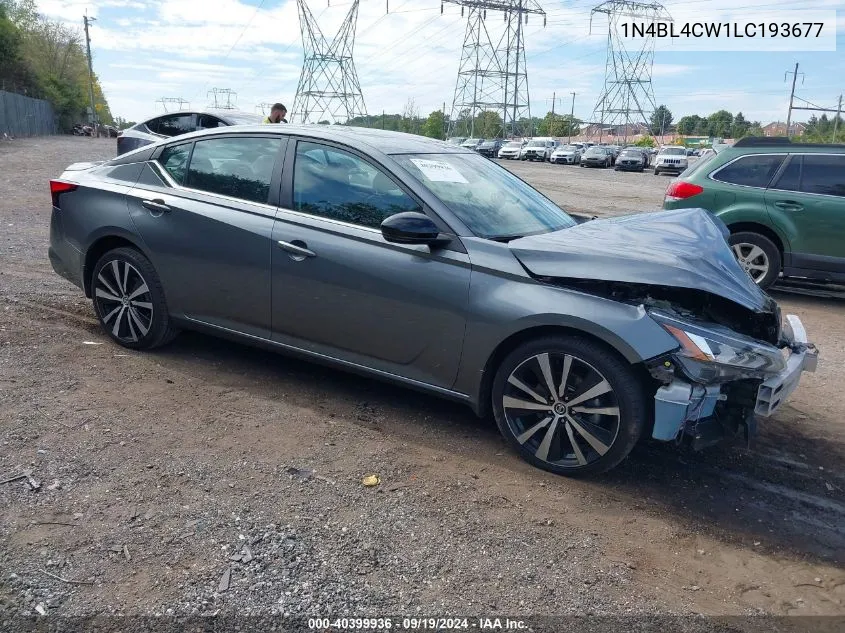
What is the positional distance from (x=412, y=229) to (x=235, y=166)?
1.57 meters

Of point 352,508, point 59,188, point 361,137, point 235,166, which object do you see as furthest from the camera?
point 59,188

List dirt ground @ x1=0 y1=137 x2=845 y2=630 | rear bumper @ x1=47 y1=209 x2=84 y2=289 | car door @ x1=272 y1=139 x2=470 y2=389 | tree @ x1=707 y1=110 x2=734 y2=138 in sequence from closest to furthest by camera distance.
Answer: dirt ground @ x1=0 y1=137 x2=845 y2=630 → car door @ x1=272 y1=139 x2=470 y2=389 → rear bumper @ x1=47 y1=209 x2=84 y2=289 → tree @ x1=707 y1=110 x2=734 y2=138

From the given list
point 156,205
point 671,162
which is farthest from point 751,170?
point 671,162

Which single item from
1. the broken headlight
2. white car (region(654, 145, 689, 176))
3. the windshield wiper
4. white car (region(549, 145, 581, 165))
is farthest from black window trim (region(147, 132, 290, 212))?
white car (region(549, 145, 581, 165))

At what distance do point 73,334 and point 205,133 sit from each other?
1.83 metres

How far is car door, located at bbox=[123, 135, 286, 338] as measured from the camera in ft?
14.8

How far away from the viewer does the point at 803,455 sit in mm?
4203

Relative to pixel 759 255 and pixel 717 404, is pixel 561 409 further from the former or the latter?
pixel 759 255

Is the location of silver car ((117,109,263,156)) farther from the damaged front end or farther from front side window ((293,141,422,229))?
the damaged front end

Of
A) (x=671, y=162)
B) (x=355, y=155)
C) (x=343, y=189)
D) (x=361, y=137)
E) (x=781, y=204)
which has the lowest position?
(x=343, y=189)

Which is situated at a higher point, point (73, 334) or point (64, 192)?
point (64, 192)

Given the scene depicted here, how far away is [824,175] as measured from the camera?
8000mm

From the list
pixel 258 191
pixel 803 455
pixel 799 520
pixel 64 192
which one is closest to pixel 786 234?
pixel 803 455

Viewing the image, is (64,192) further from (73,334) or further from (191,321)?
(191,321)
